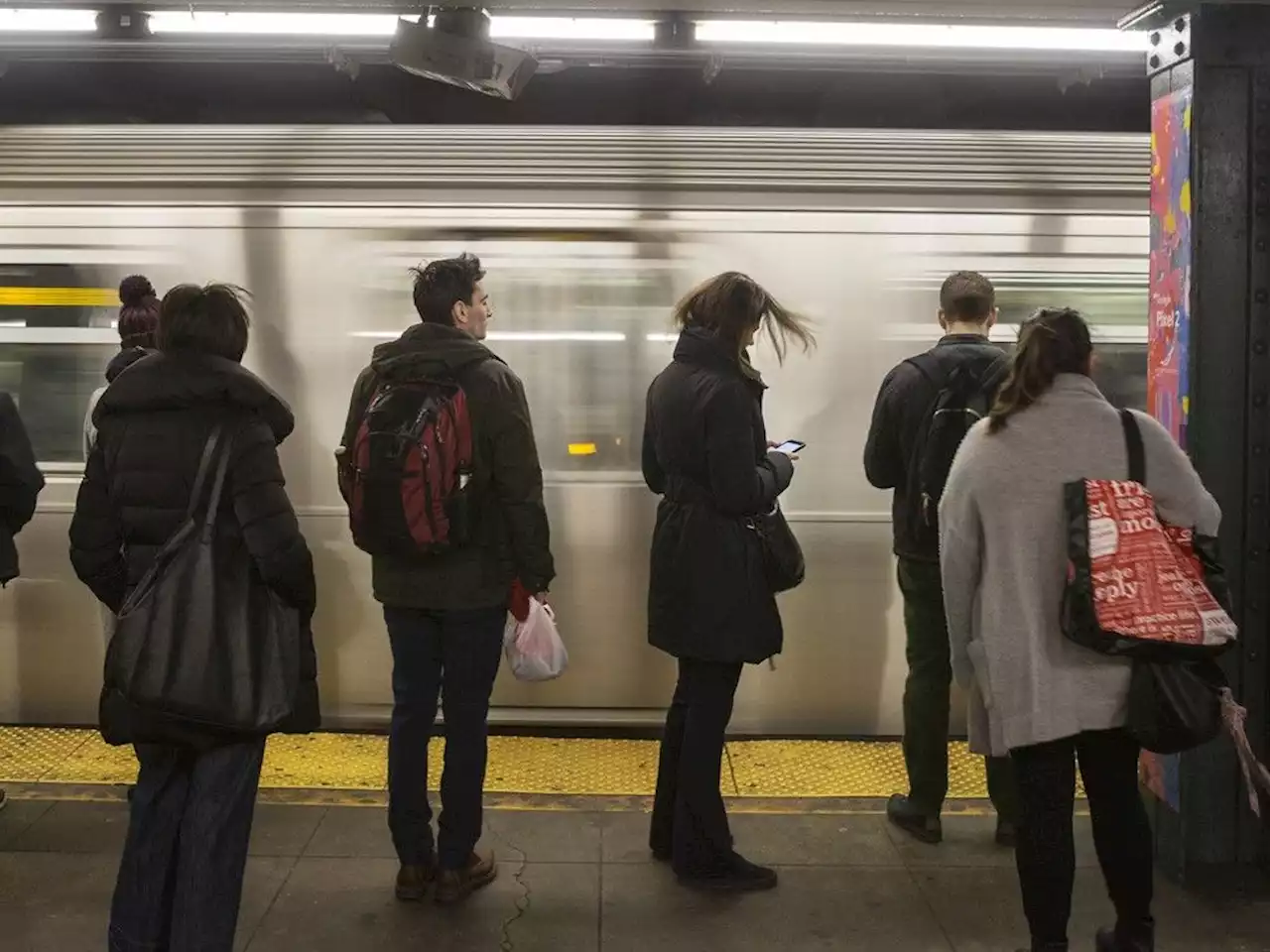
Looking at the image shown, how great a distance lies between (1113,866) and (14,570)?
10.9ft

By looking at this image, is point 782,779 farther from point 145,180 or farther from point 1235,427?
point 145,180

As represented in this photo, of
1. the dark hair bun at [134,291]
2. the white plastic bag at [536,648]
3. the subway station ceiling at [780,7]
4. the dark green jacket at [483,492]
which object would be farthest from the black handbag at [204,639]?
the subway station ceiling at [780,7]

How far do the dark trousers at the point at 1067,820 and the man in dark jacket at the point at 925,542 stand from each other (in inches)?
40.4

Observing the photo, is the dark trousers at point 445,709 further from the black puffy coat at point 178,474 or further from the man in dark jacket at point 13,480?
the man in dark jacket at point 13,480

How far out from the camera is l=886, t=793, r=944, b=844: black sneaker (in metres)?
4.13

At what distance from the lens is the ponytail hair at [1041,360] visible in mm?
2836

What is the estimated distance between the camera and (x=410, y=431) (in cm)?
337

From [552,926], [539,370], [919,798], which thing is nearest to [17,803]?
[552,926]

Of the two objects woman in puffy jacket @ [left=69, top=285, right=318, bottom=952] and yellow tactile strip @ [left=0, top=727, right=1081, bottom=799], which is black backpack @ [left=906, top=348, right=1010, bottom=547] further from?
woman in puffy jacket @ [left=69, top=285, right=318, bottom=952]

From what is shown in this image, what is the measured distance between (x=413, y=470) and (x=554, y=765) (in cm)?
190

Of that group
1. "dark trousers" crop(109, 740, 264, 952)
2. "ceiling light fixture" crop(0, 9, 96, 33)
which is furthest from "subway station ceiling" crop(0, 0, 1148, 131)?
"dark trousers" crop(109, 740, 264, 952)

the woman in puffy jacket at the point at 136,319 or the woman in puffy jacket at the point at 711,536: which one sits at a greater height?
the woman in puffy jacket at the point at 136,319

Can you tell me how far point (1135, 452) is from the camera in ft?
9.19

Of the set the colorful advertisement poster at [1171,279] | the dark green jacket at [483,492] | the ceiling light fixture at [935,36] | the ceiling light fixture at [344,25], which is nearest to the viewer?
the dark green jacket at [483,492]
